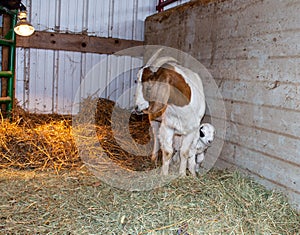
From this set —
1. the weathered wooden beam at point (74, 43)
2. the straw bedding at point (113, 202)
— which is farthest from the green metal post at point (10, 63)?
the straw bedding at point (113, 202)

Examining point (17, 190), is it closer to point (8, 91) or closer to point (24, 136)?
point (24, 136)

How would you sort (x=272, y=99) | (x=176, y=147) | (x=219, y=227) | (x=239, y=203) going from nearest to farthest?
(x=219, y=227)
(x=239, y=203)
(x=272, y=99)
(x=176, y=147)

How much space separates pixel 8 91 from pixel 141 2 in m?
2.91

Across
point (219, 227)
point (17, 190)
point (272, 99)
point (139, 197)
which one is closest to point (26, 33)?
point (17, 190)

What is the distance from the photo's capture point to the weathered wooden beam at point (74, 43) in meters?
6.03

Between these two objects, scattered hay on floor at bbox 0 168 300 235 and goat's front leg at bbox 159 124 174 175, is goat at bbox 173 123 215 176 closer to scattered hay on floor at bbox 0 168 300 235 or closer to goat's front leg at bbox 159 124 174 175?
goat's front leg at bbox 159 124 174 175

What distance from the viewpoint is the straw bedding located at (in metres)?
2.57

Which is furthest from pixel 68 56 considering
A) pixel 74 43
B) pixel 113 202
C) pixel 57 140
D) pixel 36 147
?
pixel 113 202

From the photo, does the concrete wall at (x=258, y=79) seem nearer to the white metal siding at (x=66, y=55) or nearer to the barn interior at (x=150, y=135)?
the barn interior at (x=150, y=135)

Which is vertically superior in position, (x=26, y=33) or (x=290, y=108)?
(x=26, y=33)

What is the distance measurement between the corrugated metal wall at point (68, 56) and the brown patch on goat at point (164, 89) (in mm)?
3148

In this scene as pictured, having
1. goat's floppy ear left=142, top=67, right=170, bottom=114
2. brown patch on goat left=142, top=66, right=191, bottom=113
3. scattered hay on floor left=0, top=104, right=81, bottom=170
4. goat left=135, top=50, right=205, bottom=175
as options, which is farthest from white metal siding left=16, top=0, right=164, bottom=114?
goat's floppy ear left=142, top=67, right=170, bottom=114

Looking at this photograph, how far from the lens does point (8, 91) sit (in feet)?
17.1

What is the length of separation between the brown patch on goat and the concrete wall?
0.61 m
